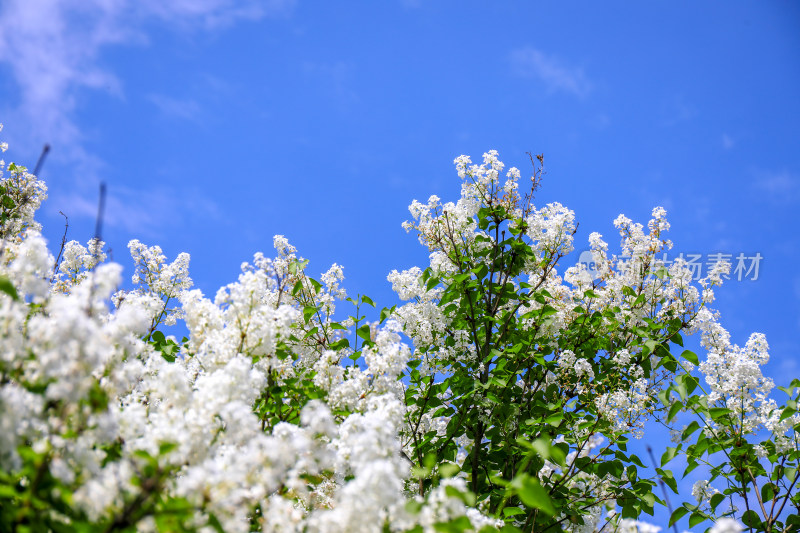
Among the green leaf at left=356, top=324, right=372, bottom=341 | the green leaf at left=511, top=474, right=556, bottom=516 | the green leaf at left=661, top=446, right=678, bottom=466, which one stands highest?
the green leaf at left=356, top=324, right=372, bottom=341

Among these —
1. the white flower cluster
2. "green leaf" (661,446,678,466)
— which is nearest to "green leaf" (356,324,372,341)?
the white flower cluster

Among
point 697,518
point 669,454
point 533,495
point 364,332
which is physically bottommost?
point 533,495

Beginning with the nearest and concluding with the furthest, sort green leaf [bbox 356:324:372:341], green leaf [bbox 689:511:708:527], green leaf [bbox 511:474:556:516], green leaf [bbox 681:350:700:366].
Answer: green leaf [bbox 511:474:556:516], green leaf [bbox 689:511:708:527], green leaf [bbox 681:350:700:366], green leaf [bbox 356:324:372:341]

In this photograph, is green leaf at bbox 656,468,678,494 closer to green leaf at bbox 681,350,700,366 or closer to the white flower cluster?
green leaf at bbox 681,350,700,366

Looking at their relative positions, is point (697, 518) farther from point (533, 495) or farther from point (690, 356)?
point (533, 495)

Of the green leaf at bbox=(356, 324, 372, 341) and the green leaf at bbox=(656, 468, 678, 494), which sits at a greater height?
the green leaf at bbox=(356, 324, 372, 341)

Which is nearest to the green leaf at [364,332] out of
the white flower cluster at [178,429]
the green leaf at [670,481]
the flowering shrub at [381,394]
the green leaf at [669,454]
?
the flowering shrub at [381,394]

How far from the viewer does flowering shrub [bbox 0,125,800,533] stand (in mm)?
2459

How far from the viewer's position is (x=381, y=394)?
4.57 m

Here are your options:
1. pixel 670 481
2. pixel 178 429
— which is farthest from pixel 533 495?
pixel 670 481

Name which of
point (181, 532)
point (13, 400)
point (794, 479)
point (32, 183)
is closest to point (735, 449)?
point (794, 479)

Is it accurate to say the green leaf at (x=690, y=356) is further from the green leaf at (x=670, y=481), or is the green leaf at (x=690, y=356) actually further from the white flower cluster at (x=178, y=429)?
the white flower cluster at (x=178, y=429)

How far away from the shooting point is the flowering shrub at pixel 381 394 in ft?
8.07

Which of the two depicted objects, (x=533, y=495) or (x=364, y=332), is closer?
(x=533, y=495)
